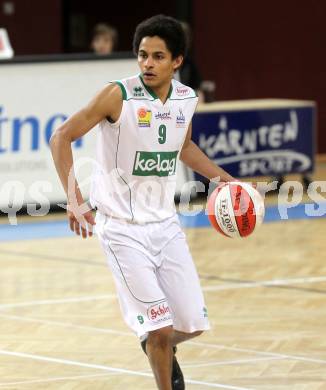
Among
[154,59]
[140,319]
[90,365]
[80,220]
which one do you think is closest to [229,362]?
[90,365]

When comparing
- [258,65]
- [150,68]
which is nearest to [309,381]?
[150,68]

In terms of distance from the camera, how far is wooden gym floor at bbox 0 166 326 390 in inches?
308

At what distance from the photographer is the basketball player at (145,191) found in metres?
6.64

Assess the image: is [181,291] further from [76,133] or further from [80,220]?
[76,133]

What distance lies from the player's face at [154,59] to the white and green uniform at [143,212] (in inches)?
Result: 3.7

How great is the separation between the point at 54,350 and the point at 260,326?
1635mm

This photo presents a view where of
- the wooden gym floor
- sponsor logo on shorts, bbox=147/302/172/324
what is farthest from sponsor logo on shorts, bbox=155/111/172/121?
the wooden gym floor

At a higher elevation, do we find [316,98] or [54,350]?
[54,350]

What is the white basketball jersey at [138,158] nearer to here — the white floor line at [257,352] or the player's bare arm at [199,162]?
the player's bare arm at [199,162]

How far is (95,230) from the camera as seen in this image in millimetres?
6828

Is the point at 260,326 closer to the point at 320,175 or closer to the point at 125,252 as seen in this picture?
the point at 125,252

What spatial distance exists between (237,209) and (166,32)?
105cm

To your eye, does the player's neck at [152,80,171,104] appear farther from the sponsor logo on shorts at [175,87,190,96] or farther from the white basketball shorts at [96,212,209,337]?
the white basketball shorts at [96,212,209,337]

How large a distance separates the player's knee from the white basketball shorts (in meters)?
0.03
